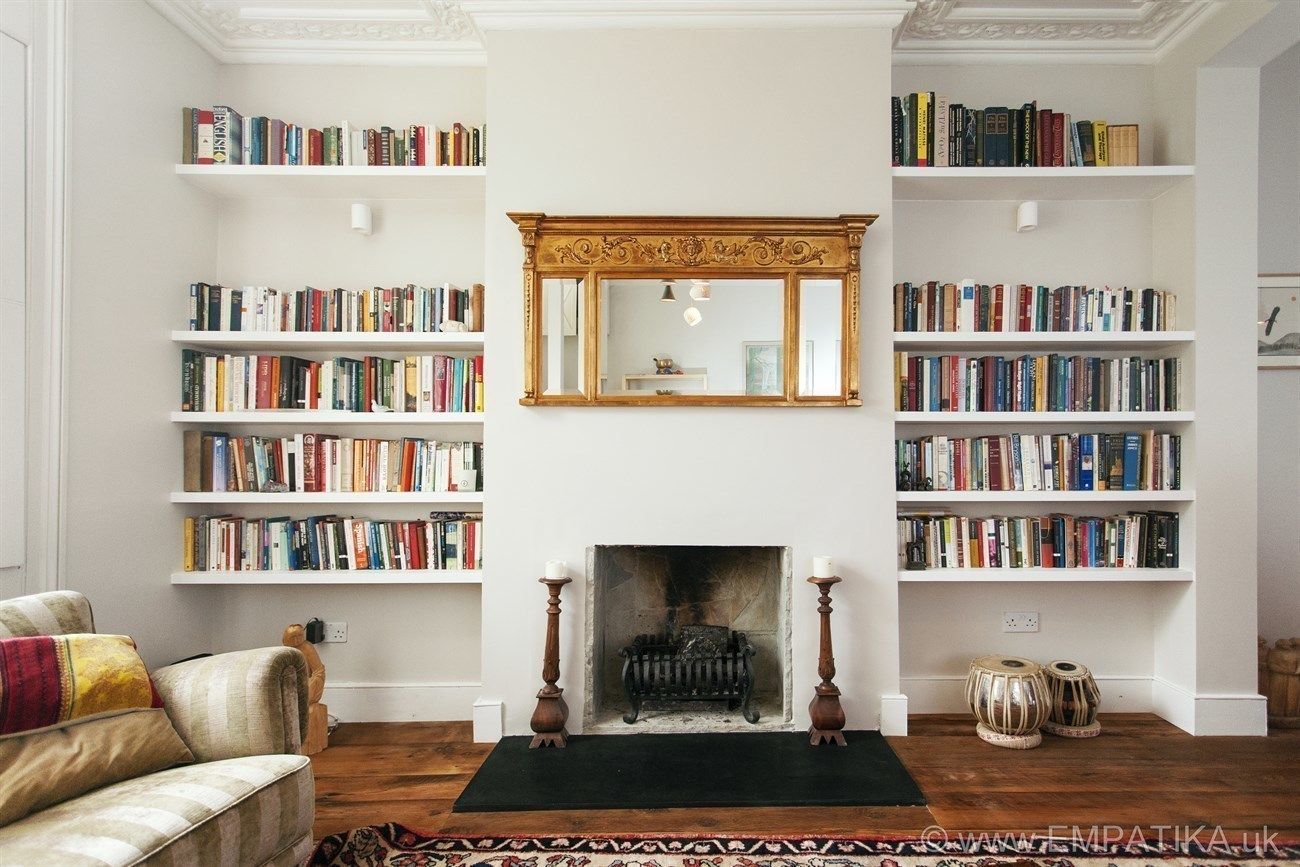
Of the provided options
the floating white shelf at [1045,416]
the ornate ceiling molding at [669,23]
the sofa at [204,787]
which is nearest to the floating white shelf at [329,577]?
the sofa at [204,787]

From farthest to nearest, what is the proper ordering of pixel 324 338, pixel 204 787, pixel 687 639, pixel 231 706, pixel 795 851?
pixel 687 639 → pixel 324 338 → pixel 795 851 → pixel 231 706 → pixel 204 787

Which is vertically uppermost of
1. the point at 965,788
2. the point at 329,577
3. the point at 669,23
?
the point at 669,23

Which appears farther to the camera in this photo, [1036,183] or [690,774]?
[1036,183]

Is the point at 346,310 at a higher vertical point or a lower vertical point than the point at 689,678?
higher

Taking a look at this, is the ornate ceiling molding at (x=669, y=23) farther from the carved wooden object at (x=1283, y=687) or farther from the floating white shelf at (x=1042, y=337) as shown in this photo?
the carved wooden object at (x=1283, y=687)

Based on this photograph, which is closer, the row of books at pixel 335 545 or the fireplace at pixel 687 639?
the fireplace at pixel 687 639

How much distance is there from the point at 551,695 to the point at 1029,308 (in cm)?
256

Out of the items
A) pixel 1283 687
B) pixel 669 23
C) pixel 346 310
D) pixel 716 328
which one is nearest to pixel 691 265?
pixel 716 328

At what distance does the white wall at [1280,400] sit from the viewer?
318 centimetres

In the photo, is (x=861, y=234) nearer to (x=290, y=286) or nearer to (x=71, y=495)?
(x=290, y=286)

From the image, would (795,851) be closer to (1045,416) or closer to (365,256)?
(1045,416)

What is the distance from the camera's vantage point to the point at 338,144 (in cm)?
288

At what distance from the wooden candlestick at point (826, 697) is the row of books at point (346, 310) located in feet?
5.94

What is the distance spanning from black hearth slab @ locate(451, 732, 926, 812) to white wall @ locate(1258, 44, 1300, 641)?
2.19m
